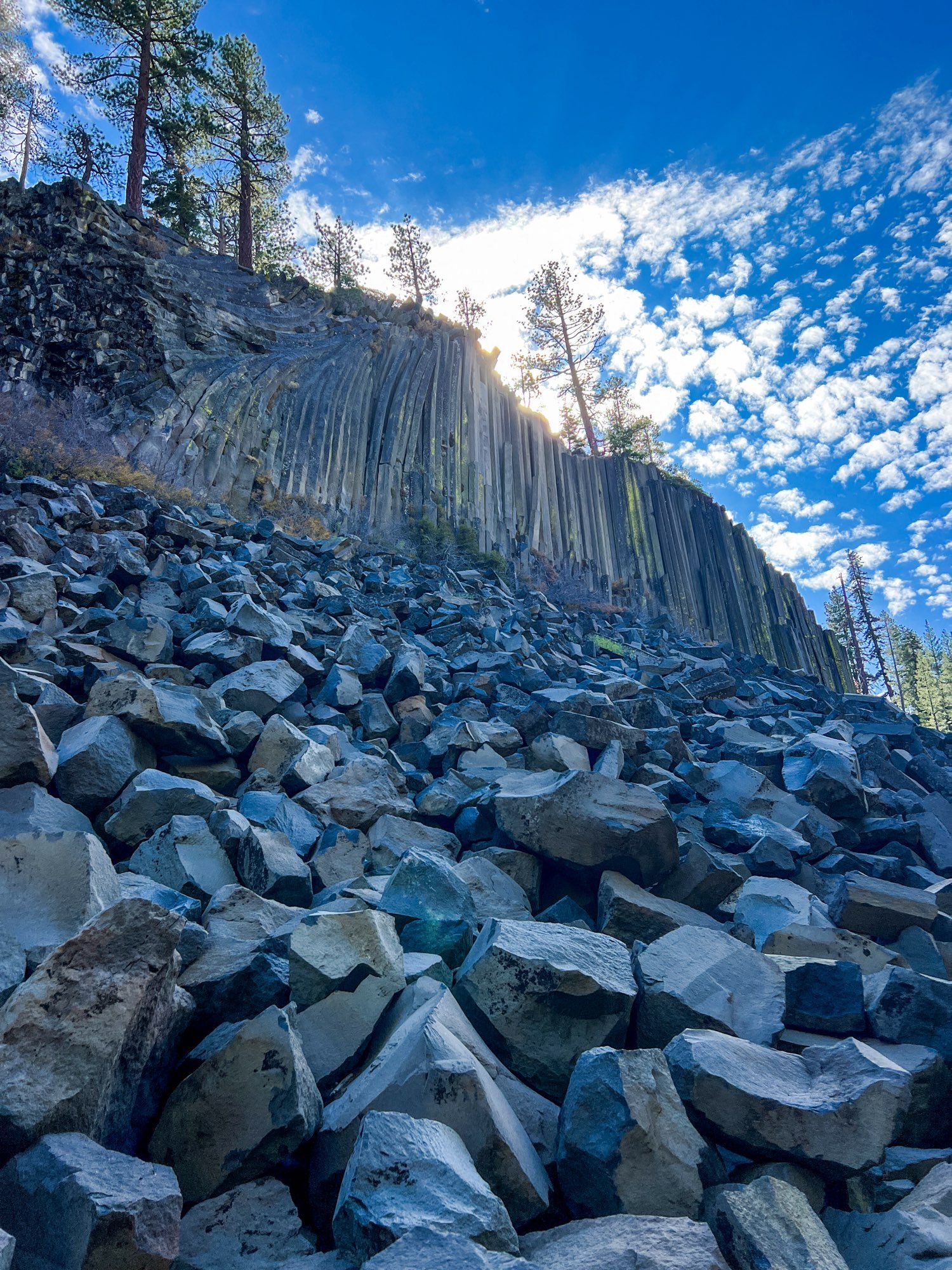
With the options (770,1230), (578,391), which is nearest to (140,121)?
(578,391)

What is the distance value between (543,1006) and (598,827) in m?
1.06

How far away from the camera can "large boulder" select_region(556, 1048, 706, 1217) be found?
4.98 feet

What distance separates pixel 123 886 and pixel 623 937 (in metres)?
1.88

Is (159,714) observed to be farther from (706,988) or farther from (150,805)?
(706,988)

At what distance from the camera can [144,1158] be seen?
1.57 metres

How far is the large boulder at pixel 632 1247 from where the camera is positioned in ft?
4.02

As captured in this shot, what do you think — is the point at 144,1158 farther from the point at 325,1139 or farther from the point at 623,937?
the point at 623,937

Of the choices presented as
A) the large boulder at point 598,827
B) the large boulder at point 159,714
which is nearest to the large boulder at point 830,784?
the large boulder at point 598,827

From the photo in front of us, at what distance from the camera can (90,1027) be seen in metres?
1.50

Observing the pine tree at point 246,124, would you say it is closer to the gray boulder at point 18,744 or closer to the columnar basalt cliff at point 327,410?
the columnar basalt cliff at point 327,410

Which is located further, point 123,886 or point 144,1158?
point 123,886

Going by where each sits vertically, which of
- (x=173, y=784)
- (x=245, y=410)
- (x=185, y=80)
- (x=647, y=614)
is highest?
(x=185, y=80)

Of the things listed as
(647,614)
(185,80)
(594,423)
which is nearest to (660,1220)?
(647,614)

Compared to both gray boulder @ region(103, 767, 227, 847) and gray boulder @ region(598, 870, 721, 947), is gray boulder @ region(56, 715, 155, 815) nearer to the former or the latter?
gray boulder @ region(103, 767, 227, 847)
